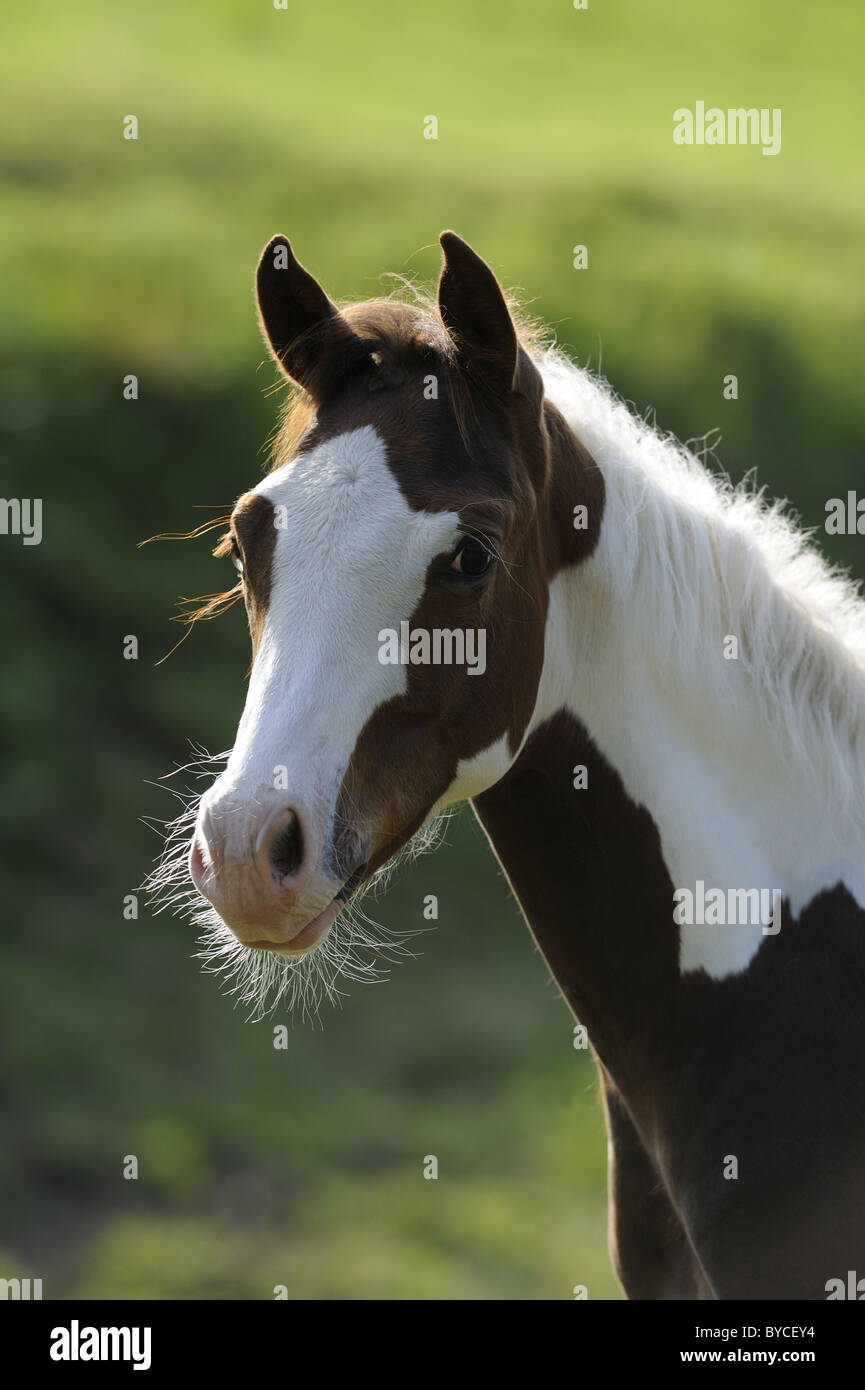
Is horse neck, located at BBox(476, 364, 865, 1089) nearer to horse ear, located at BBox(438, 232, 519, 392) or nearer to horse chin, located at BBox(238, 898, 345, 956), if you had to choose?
horse ear, located at BBox(438, 232, 519, 392)

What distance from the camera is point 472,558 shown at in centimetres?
257

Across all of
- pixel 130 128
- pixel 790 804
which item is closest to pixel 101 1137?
pixel 790 804

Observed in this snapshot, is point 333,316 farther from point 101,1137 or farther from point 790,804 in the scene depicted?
point 101,1137

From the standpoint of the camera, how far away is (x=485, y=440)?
8.85 feet

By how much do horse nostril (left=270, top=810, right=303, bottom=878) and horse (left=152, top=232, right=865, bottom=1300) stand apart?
8cm

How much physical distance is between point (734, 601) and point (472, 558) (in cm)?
72

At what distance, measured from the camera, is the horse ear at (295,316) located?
9.32 ft

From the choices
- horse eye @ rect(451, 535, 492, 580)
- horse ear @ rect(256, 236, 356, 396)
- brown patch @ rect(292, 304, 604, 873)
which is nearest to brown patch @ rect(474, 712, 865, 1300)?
brown patch @ rect(292, 304, 604, 873)

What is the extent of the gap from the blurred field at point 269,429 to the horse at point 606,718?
0.63 m

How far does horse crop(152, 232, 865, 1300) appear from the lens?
2.52 metres

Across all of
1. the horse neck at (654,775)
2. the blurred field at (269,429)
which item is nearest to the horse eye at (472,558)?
the horse neck at (654,775)

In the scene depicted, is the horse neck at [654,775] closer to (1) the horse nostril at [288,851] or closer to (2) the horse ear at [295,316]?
(2) the horse ear at [295,316]

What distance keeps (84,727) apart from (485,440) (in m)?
7.64

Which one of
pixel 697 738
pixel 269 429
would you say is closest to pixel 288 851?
pixel 697 738
